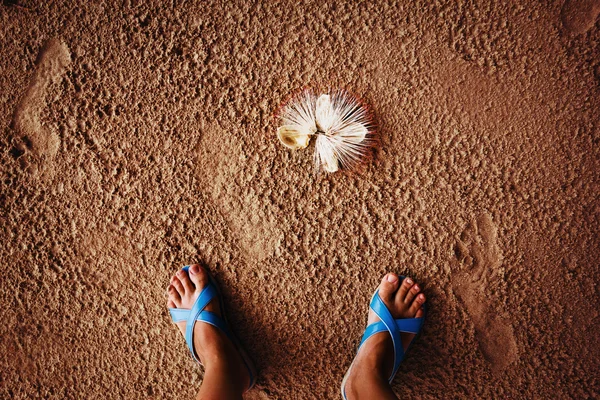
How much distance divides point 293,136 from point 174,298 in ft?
1.98

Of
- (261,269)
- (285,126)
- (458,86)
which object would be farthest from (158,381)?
(458,86)

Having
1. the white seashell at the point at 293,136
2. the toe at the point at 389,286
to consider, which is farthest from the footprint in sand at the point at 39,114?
the toe at the point at 389,286

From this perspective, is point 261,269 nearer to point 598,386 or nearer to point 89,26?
point 89,26

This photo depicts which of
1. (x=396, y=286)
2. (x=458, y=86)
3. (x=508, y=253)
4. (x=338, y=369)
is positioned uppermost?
(x=458, y=86)

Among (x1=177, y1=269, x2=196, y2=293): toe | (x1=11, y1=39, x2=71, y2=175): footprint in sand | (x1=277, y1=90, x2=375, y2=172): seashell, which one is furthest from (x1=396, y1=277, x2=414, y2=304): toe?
(x1=11, y1=39, x2=71, y2=175): footprint in sand

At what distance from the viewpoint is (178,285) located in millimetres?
1028

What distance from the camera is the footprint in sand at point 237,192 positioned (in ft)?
3.31

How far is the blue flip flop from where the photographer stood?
1004 mm

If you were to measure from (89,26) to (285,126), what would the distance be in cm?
67

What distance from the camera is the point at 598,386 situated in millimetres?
1013

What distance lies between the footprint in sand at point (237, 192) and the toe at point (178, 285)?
0.72ft

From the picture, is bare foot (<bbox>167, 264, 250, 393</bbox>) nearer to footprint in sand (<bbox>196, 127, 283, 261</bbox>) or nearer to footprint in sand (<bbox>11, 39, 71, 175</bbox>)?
footprint in sand (<bbox>196, 127, 283, 261</bbox>)

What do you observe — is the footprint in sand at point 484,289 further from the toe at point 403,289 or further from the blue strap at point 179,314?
the blue strap at point 179,314

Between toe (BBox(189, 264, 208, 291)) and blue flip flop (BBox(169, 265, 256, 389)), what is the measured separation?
0.01 meters
